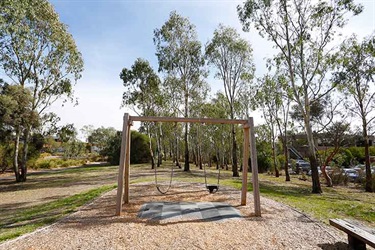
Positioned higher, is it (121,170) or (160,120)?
(160,120)

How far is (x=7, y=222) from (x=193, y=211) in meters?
4.98

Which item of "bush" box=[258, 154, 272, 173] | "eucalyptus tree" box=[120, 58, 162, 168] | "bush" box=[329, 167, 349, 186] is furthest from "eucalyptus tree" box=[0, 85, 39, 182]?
"bush" box=[258, 154, 272, 173]

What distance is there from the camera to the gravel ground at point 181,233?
443 cm

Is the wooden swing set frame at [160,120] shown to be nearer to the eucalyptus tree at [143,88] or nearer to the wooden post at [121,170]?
the wooden post at [121,170]

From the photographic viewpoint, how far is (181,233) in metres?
4.94

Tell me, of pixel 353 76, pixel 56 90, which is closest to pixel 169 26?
pixel 56 90

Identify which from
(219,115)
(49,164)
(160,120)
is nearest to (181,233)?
(160,120)

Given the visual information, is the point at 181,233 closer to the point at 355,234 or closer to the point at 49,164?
the point at 355,234

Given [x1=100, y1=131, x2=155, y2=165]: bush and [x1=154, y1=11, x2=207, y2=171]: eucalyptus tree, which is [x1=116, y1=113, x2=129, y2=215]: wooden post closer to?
[x1=154, y1=11, x2=207, y2=171]: eucalyptus tree

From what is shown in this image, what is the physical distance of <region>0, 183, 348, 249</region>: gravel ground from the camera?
14.5 ft

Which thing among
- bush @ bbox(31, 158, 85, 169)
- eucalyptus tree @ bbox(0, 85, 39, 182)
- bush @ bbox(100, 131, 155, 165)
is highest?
eucalyptus tree @ bbox(0, 85, 39, 182)

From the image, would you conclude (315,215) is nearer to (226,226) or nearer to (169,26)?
(226,226)

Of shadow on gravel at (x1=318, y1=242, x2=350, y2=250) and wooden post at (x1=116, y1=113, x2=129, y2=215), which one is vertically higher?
wooden post at (x1=116, y1=113, x2=129, y2=215)

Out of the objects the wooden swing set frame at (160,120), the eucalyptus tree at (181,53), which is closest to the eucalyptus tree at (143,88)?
the eucalyptus tree at (181,53)
